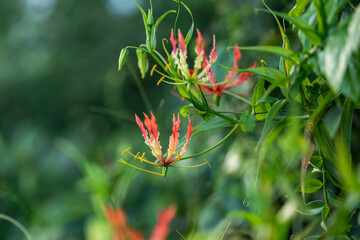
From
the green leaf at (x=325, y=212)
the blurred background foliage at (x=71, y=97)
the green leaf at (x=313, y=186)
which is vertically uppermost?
the green leaf at (x=313, y=186)

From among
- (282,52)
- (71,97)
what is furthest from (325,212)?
(71,97)

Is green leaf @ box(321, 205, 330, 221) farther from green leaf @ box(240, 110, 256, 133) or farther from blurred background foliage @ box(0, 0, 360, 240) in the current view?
blurred background foliage @ box(0, 0, 360, 240)

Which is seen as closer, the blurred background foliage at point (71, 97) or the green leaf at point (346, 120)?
the green leaf at point (346, 120)

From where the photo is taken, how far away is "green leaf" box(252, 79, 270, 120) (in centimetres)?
40

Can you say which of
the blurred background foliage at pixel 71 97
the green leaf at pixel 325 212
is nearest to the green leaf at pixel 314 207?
the green leaf at pixel 325 212

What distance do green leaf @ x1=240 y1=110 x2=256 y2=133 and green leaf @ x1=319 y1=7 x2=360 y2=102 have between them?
121 millimetres

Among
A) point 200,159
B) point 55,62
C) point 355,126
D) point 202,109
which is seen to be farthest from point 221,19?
point 55,62

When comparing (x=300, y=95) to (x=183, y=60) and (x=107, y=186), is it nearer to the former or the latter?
(x=183, y=60)

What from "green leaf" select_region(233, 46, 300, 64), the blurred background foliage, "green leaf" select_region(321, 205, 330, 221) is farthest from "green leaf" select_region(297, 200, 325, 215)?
the blurred background foliage

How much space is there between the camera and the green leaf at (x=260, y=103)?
0.40 m

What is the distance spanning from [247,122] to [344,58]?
0.48 feet

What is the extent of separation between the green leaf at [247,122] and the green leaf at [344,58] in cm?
12

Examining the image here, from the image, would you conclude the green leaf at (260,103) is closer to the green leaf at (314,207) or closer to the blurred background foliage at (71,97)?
the green leaf at (314,207)

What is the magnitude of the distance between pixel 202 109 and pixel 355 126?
1.06ft
